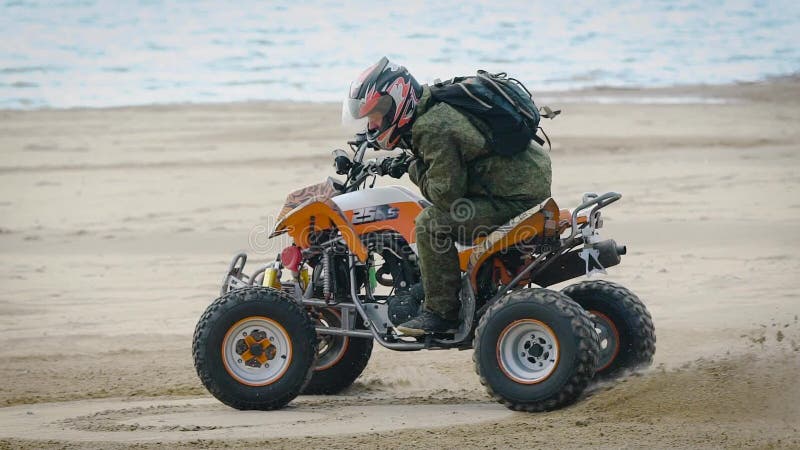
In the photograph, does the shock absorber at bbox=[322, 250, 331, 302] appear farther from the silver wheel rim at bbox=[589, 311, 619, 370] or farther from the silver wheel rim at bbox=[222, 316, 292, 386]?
the silver wheel rim at bbox=[589, 311, 619, 370]

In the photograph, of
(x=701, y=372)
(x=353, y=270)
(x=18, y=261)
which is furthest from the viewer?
(x=18, y=261)

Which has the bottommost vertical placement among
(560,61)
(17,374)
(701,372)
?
(17,374)

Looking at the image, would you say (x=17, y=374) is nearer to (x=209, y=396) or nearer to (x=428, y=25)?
(x=209, y=396)

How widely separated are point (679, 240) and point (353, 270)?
22.4 feet

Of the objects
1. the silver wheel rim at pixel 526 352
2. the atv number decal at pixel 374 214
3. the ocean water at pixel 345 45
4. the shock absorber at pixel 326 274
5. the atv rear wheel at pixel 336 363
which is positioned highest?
the ocean water at pixel 345 45

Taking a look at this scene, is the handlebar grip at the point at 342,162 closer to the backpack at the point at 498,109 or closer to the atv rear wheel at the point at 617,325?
the backpack at the point at 498,109

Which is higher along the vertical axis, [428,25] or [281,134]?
[428,25]

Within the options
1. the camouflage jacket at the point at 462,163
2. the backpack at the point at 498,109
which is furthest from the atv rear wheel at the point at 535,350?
the backpack at the point at 498,109

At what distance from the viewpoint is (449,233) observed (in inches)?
282

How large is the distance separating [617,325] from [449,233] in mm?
1241

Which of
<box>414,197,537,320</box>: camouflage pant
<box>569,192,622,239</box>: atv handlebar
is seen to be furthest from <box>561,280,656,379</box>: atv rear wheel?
<box>414,197,537,320</box>: camouflage pant

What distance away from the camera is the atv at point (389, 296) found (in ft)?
23.1

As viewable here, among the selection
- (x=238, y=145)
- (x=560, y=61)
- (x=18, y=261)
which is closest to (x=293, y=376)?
(x=18, y=261)

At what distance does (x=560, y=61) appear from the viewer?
3030 cm
